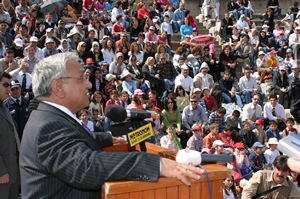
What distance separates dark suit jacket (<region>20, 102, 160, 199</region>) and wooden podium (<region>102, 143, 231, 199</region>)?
50mm

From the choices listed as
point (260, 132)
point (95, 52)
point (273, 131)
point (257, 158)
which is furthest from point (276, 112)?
point (95, 52)

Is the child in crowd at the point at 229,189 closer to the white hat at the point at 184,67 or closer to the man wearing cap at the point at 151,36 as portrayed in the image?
the white hat at the point at 184,67

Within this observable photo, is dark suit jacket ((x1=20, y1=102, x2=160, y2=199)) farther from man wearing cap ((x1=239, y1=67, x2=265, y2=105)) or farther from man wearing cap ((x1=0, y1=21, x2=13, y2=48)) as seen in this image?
man wearing cap ((x1=239, y1=67, x2=265, y2=105))

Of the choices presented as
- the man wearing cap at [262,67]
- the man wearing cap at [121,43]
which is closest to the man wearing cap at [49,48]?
the man wearing cap at [121,43]

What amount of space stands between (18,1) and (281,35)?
7.76 meters

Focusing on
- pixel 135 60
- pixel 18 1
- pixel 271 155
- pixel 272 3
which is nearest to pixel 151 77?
pixel 135 60

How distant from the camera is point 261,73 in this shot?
13.8 meters

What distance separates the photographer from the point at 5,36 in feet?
38.7

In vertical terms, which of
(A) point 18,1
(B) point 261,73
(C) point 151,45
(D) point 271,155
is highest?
(A) point 18,1

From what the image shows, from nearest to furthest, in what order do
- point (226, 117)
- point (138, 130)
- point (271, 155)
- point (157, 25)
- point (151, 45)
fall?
point (138, 130)
point (271, 155)
point (226, 117)
point (151, 45)
point (157, 25)

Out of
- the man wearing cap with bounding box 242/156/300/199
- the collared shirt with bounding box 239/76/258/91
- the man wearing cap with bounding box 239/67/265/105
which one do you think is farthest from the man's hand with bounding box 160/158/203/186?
the collared shirt with bounding box 239/76/258/91

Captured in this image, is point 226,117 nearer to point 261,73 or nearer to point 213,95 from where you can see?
point 213,95

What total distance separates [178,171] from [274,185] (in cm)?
292

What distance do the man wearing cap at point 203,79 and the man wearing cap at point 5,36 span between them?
4.12 meters
